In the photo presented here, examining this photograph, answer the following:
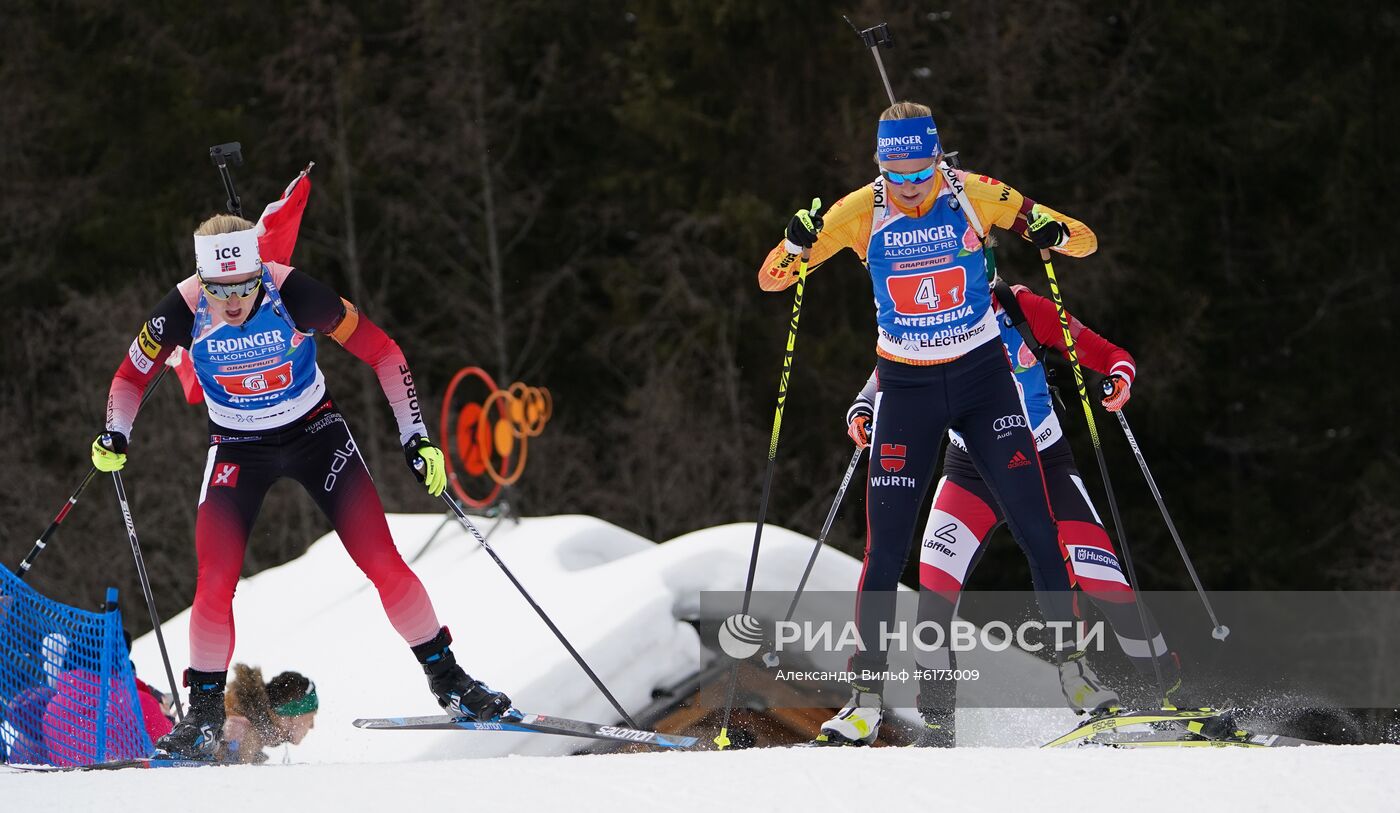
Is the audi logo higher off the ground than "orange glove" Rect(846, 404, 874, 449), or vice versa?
the audi logo

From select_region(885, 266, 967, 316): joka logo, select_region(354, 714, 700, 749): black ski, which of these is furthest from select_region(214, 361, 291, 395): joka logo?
select_region(885, 266, 967, 316): joka logo

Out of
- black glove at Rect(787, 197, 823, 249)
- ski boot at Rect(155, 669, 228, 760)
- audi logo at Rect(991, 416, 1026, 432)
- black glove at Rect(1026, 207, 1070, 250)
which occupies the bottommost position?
ski boot at Rect(155, 669, 228, 760)

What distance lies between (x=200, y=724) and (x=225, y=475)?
33.9 inches

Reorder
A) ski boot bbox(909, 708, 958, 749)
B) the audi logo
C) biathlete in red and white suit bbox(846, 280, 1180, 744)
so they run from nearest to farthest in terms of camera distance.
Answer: the audi logo < biathlete in red and white suit bbox(846, 280, 1180, 744) < ski boot bbox(909, 708, 958, 749)

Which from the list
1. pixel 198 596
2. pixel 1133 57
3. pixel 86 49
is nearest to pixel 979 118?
pixel 1133 57

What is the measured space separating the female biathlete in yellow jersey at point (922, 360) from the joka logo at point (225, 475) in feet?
6.61

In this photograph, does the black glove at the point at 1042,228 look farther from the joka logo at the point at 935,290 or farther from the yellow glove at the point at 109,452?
the yellow glove at the point at 109,452

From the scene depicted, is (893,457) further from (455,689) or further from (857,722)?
(455,689)

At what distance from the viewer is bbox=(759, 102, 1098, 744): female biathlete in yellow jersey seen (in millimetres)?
5258

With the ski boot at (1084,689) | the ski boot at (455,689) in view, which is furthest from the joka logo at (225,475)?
the ski boot at (1084,689)

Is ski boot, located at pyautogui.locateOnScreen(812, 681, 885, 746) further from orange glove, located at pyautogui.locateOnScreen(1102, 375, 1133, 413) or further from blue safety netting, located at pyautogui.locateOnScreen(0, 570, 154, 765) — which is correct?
blue safety netting, located at pyautogui.locateOnScreen(0, 570, 154, 765)

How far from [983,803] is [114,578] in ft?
55.5

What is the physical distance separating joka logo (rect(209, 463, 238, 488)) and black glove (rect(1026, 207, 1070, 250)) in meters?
2.87

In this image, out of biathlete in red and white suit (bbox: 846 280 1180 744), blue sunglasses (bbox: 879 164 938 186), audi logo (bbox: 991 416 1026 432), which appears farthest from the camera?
biathlete in red and white suit (bbox: 846 280 1180 744)
